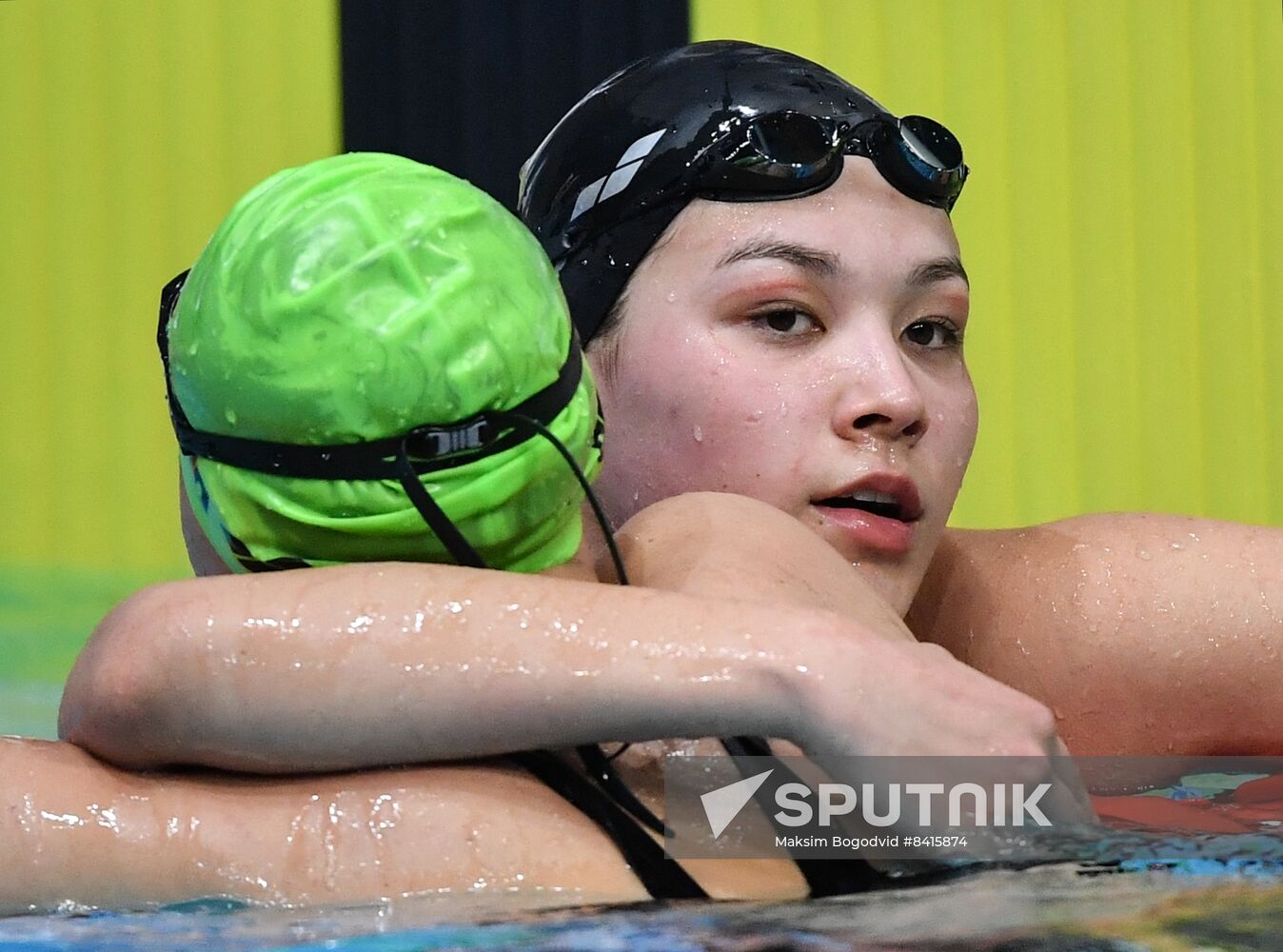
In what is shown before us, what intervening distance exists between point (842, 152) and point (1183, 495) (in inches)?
124

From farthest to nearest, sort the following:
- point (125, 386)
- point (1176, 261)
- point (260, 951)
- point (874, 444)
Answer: point (1176, 261)
point (125, 386)
point (874, 444)
point (260, 951)

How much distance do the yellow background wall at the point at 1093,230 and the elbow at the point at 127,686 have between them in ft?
12.1

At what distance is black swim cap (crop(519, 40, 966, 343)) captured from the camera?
2.21 meters

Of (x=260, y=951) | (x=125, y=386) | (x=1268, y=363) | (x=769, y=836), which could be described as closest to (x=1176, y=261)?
(x=1268, y=363)

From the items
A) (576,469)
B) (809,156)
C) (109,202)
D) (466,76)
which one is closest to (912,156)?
(809,156)

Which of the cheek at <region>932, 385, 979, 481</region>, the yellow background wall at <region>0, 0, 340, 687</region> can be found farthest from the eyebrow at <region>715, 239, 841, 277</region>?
the yellow background wall at <region>0, 0, 340, 687</region>

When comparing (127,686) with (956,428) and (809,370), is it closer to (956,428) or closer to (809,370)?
(809,370)

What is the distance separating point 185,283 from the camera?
63.0 inches

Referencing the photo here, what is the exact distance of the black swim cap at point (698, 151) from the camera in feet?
7.23

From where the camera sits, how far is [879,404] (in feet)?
6.66

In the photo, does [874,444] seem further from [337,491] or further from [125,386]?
[125,386]

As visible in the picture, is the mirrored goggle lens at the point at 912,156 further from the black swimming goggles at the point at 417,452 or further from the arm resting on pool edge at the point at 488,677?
the arm resting on pool edge at the point at 488,677

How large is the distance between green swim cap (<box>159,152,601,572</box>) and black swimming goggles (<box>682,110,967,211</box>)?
2.08ft

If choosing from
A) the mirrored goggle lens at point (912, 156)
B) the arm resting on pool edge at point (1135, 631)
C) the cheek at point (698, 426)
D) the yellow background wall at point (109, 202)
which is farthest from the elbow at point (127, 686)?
the yellow background wall at point (109, 202)
